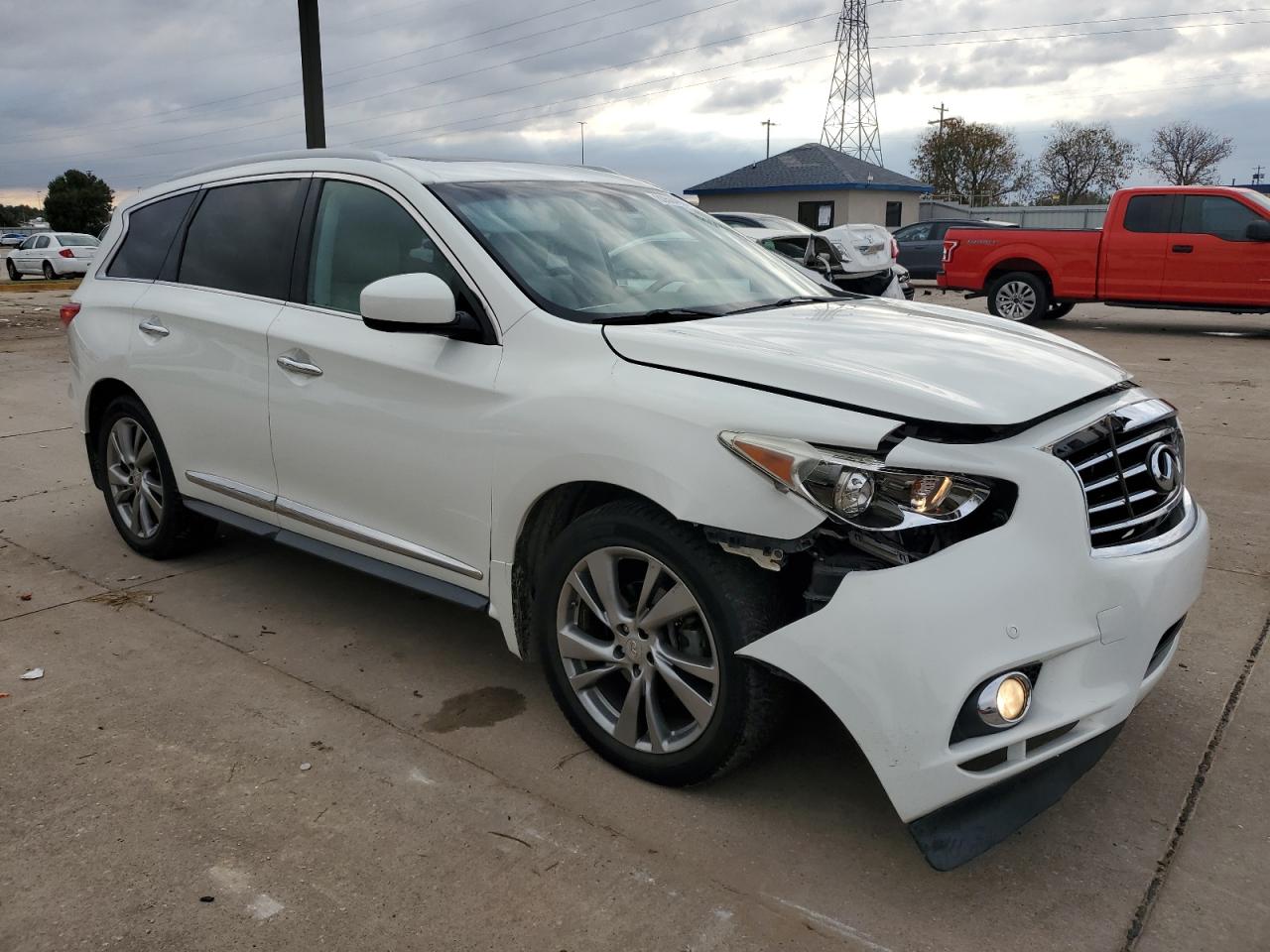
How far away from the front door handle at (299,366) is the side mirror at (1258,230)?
1257 centimetres

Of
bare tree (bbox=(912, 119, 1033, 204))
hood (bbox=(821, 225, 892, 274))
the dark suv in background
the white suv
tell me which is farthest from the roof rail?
bare tree (bbox=(912, 119, 1033, 204))

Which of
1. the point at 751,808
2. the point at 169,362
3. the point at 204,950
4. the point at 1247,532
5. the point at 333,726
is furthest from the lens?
the point at 1247,532

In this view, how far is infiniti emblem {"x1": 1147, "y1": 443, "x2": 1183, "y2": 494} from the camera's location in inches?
116

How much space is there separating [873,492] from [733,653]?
1.76 feet

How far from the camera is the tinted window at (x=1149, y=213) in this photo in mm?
13617

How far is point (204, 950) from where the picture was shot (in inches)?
98.3

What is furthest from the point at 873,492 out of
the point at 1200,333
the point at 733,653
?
the point at 1200,333

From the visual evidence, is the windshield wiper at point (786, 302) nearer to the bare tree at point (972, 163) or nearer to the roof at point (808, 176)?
the roof at point (808, 176)

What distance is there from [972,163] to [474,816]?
67254 mm

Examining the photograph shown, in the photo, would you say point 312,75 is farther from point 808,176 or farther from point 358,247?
point 808,176

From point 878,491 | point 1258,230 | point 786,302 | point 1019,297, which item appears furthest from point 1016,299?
point 878,491

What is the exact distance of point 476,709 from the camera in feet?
12.2

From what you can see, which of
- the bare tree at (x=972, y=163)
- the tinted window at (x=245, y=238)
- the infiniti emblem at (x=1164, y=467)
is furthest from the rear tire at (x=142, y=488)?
the bare tree at (x=972, y=163)

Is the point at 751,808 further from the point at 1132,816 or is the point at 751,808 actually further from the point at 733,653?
the point at 1132,816
